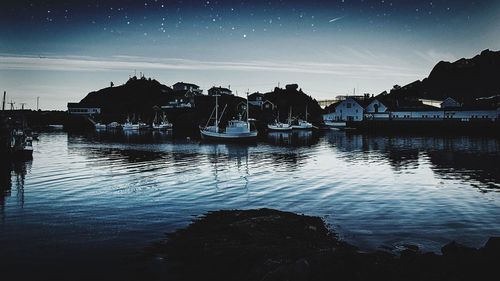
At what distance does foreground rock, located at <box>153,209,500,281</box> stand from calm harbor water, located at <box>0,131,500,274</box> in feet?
5.65

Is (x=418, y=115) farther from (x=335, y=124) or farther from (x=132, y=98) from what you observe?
(x=132, y=98)

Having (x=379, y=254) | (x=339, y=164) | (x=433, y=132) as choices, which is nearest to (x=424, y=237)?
(x=379, y=254)

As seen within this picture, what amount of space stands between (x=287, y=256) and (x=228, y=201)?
10771 millimetres

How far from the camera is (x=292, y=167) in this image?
122ft

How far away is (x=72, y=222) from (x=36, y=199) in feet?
22.5

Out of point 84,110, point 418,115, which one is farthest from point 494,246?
point 84,110

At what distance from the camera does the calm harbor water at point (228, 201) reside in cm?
1447

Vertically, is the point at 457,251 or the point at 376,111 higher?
the point at 376,111

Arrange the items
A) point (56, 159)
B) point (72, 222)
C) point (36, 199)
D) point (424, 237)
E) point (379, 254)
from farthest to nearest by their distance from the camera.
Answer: point (56, 159) → point (36, 199) → point (72, 222) → point (424, 237) → point (379, 254)

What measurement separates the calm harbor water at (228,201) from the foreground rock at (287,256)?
172 centimetres

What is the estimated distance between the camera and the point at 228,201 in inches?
851

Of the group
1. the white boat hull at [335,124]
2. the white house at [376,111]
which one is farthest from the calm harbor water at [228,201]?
the white boat hull at [335,124]

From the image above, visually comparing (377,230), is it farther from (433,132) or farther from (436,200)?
(433,132)

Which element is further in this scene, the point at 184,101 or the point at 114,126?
the point at 184,101
